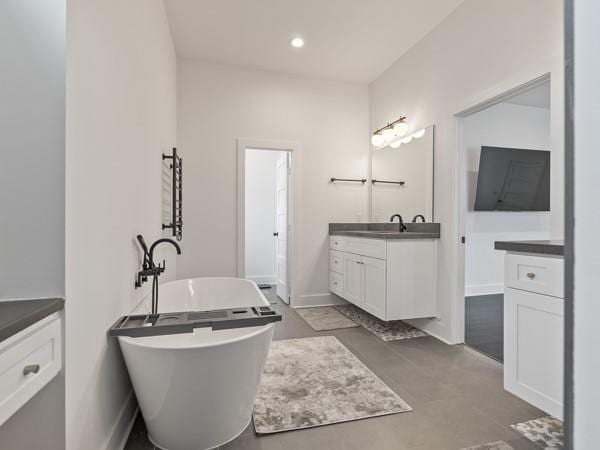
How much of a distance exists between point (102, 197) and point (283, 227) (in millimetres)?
3155

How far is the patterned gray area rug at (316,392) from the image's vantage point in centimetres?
169

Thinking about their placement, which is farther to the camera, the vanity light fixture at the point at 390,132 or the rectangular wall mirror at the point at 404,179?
the vanity light fixture at the point at 390,132

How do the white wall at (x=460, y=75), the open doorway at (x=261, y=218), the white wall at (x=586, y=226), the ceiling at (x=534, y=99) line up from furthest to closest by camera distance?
the open doorway at (x=261, y=218)
the ceiling at (x=534, y=99)
the white wall at (x=460, y=75)
the white wall at (x=586, y=226)

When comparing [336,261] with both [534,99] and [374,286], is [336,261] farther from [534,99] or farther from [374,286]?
[534,99]

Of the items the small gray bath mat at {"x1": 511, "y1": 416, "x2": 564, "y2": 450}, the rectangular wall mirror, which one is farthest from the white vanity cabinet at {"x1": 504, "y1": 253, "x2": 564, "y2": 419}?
the rectangular wall mirror

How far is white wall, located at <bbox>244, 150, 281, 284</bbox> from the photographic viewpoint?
18.2ft

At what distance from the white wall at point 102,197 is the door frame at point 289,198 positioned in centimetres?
168

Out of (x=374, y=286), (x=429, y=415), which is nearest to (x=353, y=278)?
(x=374, y=286)

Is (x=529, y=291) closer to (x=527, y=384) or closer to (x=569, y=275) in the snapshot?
(x=527, y=384)

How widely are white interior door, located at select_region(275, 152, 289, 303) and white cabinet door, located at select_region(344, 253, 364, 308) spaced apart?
92cm

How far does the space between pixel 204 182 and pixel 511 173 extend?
392 cm

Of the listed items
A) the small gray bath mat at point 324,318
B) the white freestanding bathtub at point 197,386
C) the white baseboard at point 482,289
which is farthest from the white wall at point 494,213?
the white freestanding bathtub at point 197,386

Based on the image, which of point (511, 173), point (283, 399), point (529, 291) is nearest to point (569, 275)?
point (529, 291)

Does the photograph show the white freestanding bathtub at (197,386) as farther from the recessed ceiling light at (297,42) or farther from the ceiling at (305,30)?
the recessed ceiling light at (297,42)
